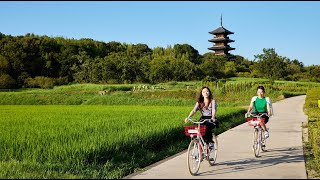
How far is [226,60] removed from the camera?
254ft

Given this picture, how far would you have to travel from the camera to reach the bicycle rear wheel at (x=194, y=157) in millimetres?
6898

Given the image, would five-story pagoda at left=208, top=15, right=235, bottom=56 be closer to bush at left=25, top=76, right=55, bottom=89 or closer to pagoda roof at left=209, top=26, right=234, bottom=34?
pagoda roof at left=209, top=26, right=234, bottom=34

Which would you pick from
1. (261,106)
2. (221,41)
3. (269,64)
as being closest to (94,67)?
(269,64)

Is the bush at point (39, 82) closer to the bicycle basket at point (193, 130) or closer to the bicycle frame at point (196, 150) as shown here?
the bicycle frame at point (196, 150)

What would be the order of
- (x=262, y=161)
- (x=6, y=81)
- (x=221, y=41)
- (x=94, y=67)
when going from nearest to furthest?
(x=262, y=161) → (x=6, y=81) → (x=94, y=67) → (x=221, y=41)

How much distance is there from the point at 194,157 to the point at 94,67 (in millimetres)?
48817

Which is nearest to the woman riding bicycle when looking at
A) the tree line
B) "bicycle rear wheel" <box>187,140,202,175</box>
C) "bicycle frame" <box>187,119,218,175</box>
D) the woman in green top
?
"bicycle frame" <box>187,119,218,175</box>

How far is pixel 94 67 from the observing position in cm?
5491

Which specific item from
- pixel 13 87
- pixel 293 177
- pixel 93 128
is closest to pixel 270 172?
pixel 293 177

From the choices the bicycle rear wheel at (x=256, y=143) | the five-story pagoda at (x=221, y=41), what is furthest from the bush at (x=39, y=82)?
the bicycle rear wheel at (x=256, y=143)

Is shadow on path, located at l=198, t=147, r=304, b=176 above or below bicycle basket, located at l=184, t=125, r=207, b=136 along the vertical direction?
below

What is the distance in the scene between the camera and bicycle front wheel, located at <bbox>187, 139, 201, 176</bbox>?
6.90 metres

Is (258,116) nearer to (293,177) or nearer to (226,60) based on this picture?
(293,177)

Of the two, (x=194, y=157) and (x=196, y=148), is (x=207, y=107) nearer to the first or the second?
(x=196, y=148)
